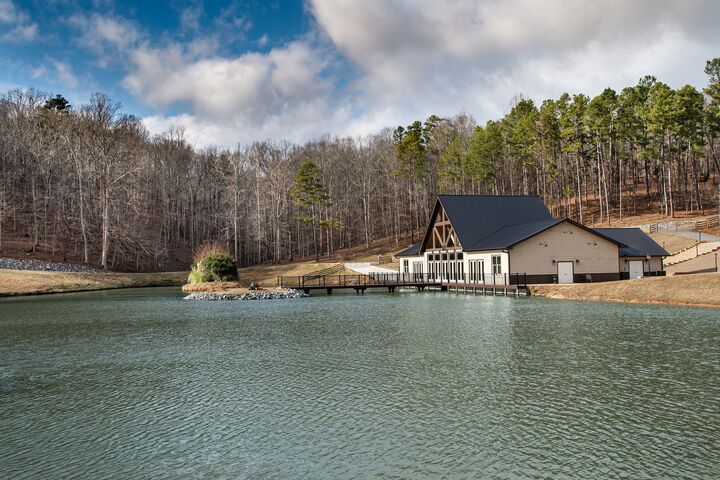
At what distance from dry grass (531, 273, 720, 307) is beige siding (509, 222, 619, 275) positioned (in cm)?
385

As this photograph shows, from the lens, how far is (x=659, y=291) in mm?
29547

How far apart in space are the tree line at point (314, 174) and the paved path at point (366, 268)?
9031mm

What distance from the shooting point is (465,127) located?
88.1 meters

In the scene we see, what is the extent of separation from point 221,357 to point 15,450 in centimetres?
778

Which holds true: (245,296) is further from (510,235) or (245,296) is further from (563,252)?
(563,252)

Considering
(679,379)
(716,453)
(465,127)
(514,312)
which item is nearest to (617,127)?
(465,127)

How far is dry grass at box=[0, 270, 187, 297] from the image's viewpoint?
4438 centimetres

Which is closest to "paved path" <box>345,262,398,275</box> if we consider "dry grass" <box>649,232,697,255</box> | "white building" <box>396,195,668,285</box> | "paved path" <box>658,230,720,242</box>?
"white building" <box>396,195,668,285</box>

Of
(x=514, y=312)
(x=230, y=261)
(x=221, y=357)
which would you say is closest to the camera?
(x=221, y=357)

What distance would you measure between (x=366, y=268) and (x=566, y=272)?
26317mm

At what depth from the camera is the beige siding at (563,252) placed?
38.7m

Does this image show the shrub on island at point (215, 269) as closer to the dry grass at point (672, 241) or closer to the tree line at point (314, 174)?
the tree line at point (314, 174)

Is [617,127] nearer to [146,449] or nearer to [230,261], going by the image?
[230,261]

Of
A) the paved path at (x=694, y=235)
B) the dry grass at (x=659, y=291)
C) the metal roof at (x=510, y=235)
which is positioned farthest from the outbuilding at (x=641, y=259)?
the dry grass at (x=659, y=291)
